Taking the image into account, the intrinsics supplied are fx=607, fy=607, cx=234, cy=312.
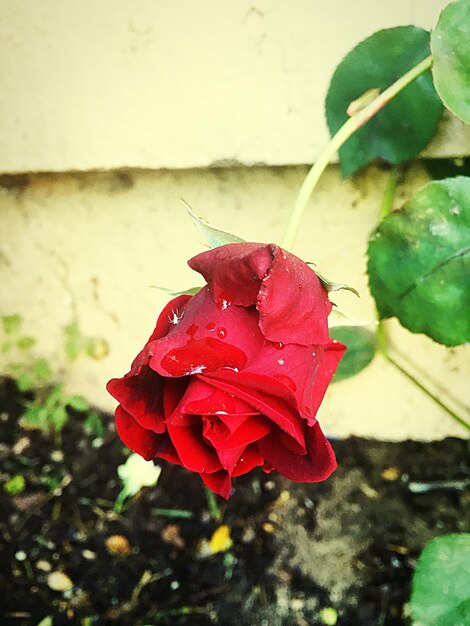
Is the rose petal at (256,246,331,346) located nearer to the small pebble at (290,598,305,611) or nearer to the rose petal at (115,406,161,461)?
the rose petal at (115,406,161,461)

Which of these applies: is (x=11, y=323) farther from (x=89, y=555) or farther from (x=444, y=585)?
(x=444, y=585)

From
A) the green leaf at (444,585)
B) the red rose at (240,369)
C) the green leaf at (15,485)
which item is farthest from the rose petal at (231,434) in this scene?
the green leaf at (15,485)

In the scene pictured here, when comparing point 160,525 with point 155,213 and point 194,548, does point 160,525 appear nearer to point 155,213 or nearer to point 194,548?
point 194,548

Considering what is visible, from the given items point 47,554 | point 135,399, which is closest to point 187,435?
point 135,399

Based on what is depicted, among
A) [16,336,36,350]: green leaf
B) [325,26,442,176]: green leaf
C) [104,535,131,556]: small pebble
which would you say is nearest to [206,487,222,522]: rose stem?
[104,535,131,556]: small pebble

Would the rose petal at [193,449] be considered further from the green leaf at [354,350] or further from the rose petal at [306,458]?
the green leaf at [354,350]
